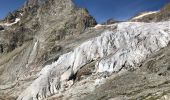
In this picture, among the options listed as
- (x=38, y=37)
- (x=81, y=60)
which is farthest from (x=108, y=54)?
(x=38, y=37)

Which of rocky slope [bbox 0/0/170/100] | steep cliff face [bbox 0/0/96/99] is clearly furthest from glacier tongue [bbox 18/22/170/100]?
steep cliff face [bbox 0/0/96/99]

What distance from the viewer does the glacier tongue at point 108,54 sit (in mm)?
54062

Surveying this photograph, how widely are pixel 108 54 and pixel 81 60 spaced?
4.71m

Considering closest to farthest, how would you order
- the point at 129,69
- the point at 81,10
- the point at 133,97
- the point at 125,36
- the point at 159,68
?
the point at 133,97 → the point at 159,68 → the point at 129,69 → the point at 125,36 → the point at 81,10

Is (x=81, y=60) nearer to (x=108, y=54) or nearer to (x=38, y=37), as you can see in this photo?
(x=108, y=54)

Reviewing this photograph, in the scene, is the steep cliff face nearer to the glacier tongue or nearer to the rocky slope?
the rocky slope

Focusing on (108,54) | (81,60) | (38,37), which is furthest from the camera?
(38,37)

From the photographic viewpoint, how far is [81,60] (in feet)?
200

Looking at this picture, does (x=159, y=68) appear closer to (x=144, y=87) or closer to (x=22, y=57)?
(x=144, y=87)

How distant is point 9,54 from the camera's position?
90.4 metres

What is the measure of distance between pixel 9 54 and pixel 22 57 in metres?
8.92

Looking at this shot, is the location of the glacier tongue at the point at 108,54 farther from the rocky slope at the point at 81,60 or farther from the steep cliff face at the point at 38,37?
the steep cliff face at the point at 38,37

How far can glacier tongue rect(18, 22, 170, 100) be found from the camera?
54.1 metres

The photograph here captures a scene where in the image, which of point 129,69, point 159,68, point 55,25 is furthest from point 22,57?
point 159,68
